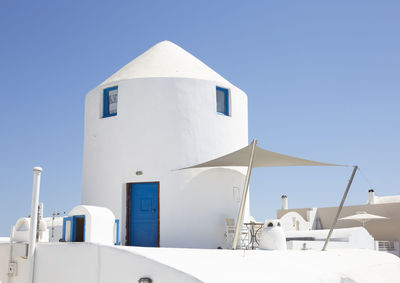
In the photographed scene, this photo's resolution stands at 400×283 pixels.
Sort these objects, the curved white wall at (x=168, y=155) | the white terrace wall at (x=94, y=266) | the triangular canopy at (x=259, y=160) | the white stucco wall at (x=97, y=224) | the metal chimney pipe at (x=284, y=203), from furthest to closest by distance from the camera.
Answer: the metal chimney pipe at (x=284, y=203) → the curved white wall at (x=168, y=155) → the triangular canopy at (x=259, y=160) → the white stucco wall at (x=97, y=224) → the white terrace wall at (x=94, y=266)

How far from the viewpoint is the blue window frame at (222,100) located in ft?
45.4

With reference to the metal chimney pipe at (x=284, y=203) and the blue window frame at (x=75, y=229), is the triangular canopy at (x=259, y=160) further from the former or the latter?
the metal chimney pipe at (x=284, y=203)

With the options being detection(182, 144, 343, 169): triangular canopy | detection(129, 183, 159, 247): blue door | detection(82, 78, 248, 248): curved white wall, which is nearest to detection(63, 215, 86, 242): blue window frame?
detection(82, 78, 248, 248): curved white wall

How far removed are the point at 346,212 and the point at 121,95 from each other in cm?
1872

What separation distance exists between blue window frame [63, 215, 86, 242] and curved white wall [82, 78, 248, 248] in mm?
3212

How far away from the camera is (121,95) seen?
13.0 meters

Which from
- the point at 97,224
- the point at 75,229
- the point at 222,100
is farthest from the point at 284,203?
the point at 97,224

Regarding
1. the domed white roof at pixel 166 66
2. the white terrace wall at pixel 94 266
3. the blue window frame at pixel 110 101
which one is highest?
the domed white roof at pixel 166 66

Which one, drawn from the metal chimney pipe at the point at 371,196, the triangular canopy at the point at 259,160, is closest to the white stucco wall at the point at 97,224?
the triangular canopy at the point at 259,160

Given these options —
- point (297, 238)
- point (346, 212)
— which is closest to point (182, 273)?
point (297, 238)

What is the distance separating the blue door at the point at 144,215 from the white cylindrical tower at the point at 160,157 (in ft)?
0.09

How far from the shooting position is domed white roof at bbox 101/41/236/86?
13.2 meters

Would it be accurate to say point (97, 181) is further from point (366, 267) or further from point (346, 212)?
point (346, 212)

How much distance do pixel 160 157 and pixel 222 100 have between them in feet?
9.54
